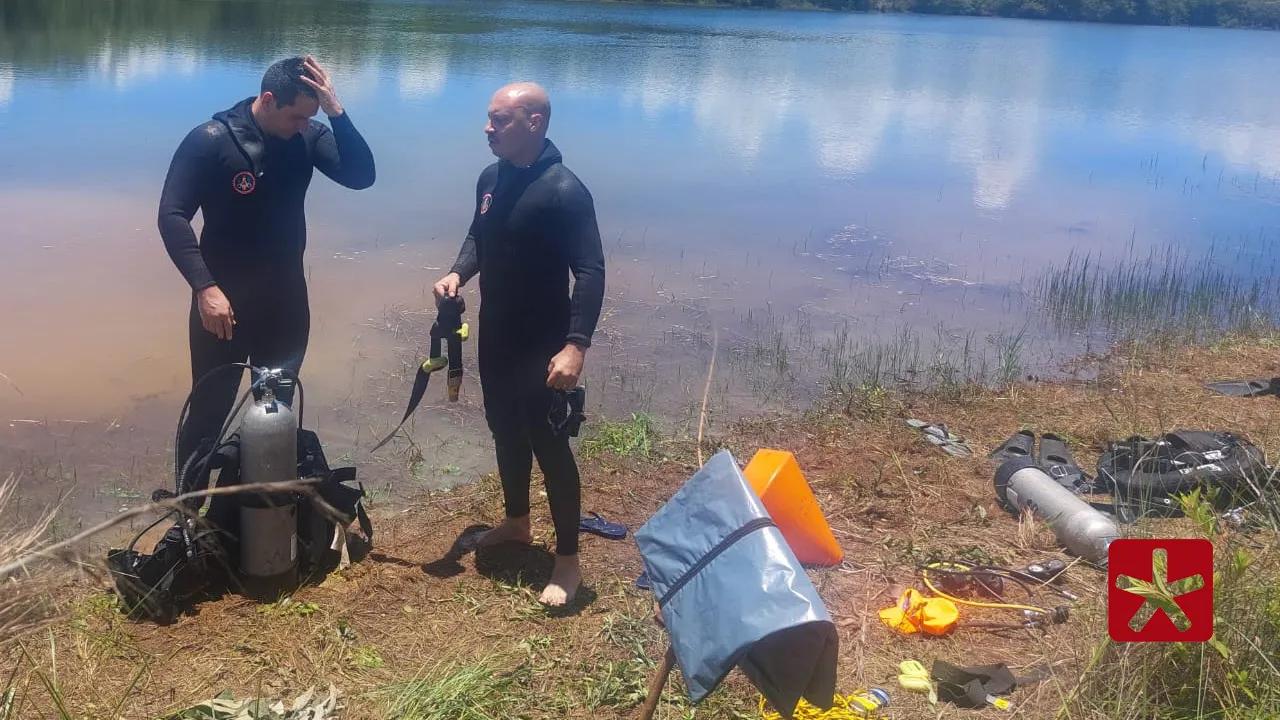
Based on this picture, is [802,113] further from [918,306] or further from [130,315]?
[130,315]

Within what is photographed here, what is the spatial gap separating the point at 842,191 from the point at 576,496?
34.3ft

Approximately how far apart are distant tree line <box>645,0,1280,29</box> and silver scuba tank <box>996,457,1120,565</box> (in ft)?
176

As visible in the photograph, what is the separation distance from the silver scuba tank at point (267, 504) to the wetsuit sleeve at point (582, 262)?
3.43 ft

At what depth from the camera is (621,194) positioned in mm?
12164

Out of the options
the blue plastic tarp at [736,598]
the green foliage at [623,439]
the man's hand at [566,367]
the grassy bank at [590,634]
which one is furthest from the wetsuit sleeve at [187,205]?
the green foliage at [623,439]

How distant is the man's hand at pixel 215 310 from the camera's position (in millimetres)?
3723

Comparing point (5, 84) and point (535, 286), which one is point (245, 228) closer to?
point (535, 286)

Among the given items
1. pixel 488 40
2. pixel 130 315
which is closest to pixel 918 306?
pixel 130 315

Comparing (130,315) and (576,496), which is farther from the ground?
(576,496)

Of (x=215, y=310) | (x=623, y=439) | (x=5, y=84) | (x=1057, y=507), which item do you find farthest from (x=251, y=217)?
(x=5, y=84)

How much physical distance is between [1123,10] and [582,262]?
62.4 m

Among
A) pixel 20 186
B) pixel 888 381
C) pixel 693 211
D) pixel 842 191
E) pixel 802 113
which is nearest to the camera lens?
pixel 888 381

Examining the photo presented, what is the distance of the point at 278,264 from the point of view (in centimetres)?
409

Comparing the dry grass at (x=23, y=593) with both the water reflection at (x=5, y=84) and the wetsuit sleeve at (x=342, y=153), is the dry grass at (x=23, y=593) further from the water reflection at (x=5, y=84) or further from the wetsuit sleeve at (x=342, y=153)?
the water reflection at (x=5, y=84)
